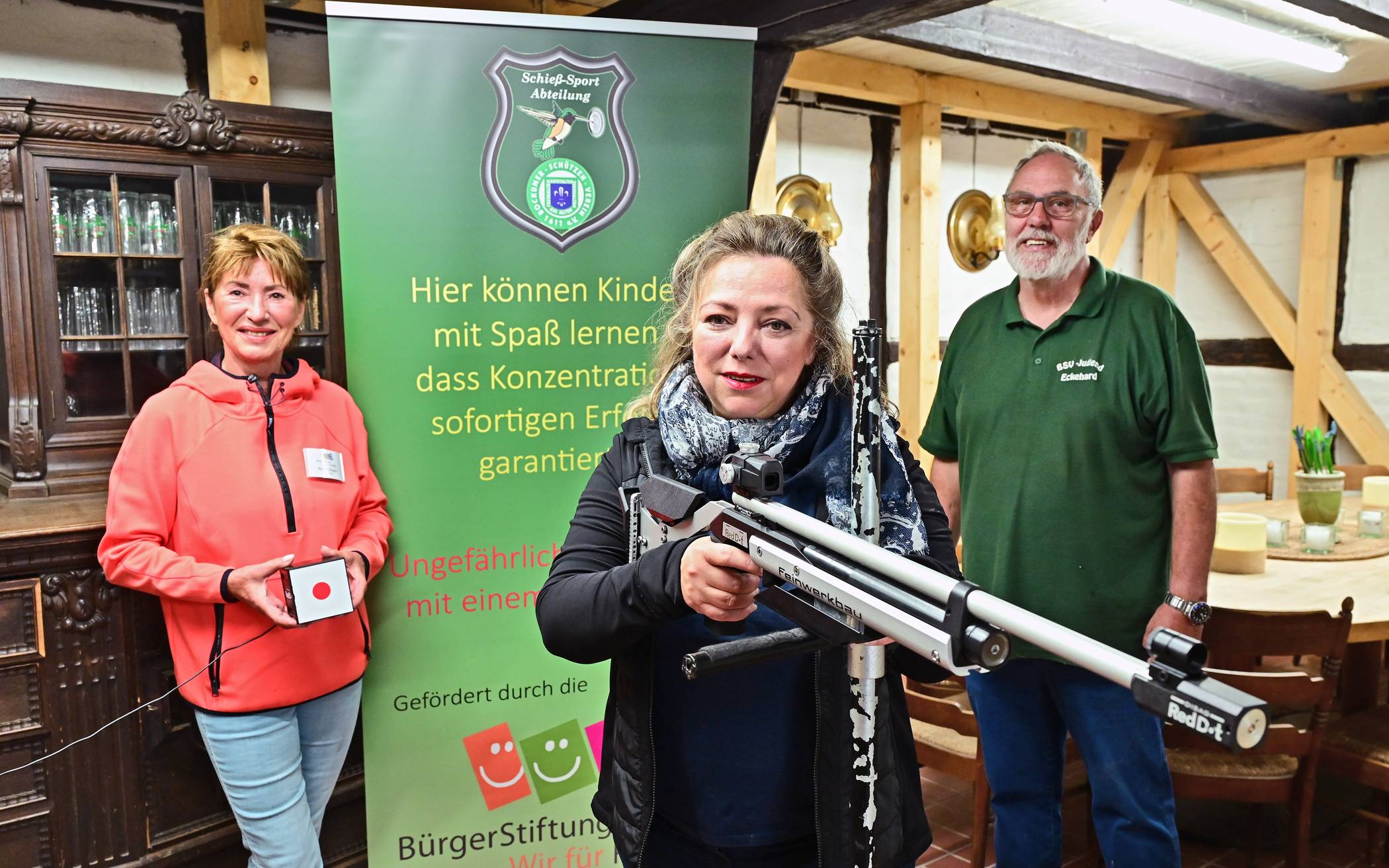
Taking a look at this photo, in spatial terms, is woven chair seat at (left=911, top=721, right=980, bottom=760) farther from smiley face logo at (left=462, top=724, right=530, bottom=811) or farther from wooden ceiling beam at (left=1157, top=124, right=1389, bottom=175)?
wooden ceiling beam at (left=1157, top=124, right=1389, bottom=175)

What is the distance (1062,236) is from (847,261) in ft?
11.1

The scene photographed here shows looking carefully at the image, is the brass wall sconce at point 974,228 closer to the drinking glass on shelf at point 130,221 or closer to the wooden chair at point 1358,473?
the wooden chair at point 1358,473

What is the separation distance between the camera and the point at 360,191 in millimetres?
2293

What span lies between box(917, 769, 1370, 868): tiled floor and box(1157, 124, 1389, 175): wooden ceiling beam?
4025mm

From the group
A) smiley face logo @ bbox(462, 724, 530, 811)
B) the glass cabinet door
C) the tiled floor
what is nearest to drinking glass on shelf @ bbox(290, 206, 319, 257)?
the glass cabinet door

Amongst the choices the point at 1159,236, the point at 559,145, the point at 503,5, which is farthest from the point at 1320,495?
the point at 1159,236

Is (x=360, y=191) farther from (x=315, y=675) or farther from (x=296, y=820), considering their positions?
(x=296, y=820)

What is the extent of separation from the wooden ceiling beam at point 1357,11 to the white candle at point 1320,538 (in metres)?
1.64

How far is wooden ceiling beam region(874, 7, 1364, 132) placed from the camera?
3.96 m

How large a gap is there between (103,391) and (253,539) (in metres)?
0.99

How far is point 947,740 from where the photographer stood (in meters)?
2.60

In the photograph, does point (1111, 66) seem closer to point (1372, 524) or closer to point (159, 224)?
point (1372, 524)

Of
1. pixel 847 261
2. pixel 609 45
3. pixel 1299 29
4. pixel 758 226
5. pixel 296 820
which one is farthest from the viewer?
pixel 847 261

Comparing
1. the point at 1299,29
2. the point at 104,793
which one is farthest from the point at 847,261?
the point at 104,793
